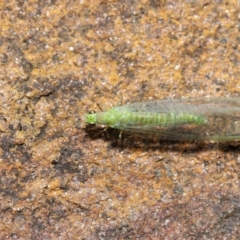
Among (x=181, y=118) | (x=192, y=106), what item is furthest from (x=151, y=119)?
(x=192, y=106)

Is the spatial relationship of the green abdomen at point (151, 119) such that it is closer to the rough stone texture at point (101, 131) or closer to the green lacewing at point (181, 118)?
the green lacewing at point (181, 118)

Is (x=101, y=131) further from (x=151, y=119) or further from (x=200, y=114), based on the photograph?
(x=200, y=114)

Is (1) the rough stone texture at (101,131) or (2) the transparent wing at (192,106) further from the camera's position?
(2) the transparent wing at (192,106)

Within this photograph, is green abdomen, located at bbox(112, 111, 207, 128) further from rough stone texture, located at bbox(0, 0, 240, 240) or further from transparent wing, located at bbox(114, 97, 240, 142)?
rough stone texture, located at bbox(0, 0, 240, 240)

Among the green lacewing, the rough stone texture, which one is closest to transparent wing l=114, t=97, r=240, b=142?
the green lacewing

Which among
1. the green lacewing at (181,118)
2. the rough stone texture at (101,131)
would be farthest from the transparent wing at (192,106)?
the rough stone texture at (101,131)

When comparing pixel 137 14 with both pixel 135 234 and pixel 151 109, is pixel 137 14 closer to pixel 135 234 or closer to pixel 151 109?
pixel 151 109
